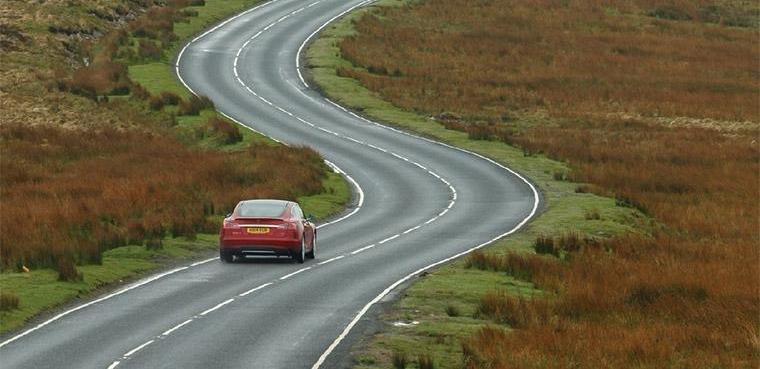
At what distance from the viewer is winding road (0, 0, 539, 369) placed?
24.5 m

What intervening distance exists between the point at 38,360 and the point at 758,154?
173 feet

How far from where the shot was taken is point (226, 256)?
37312mm

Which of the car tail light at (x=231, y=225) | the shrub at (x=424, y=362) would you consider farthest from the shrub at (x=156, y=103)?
the shrub at (x=424, y=362)

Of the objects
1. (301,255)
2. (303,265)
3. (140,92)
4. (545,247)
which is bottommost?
(140,92)

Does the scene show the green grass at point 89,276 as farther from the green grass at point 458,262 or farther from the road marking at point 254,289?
the green grass at point 458,262

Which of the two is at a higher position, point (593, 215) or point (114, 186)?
point (114, 186)

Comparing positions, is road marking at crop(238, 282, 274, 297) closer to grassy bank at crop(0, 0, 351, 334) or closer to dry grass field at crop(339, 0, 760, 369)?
grassy bank at crop(0, 0, 351, 334)

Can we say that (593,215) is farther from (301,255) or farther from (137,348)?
(137,348)

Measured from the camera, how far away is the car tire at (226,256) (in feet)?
122

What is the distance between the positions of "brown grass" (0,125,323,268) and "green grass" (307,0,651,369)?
9.07m

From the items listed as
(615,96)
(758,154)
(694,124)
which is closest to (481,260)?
(758,154)

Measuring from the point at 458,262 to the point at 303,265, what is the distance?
13.7 feet

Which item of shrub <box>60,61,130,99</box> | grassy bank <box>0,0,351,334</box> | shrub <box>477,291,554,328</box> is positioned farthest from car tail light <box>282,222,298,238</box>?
shrub <box>60,61,130,99</box>

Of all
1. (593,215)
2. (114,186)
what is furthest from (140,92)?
(593,215)
